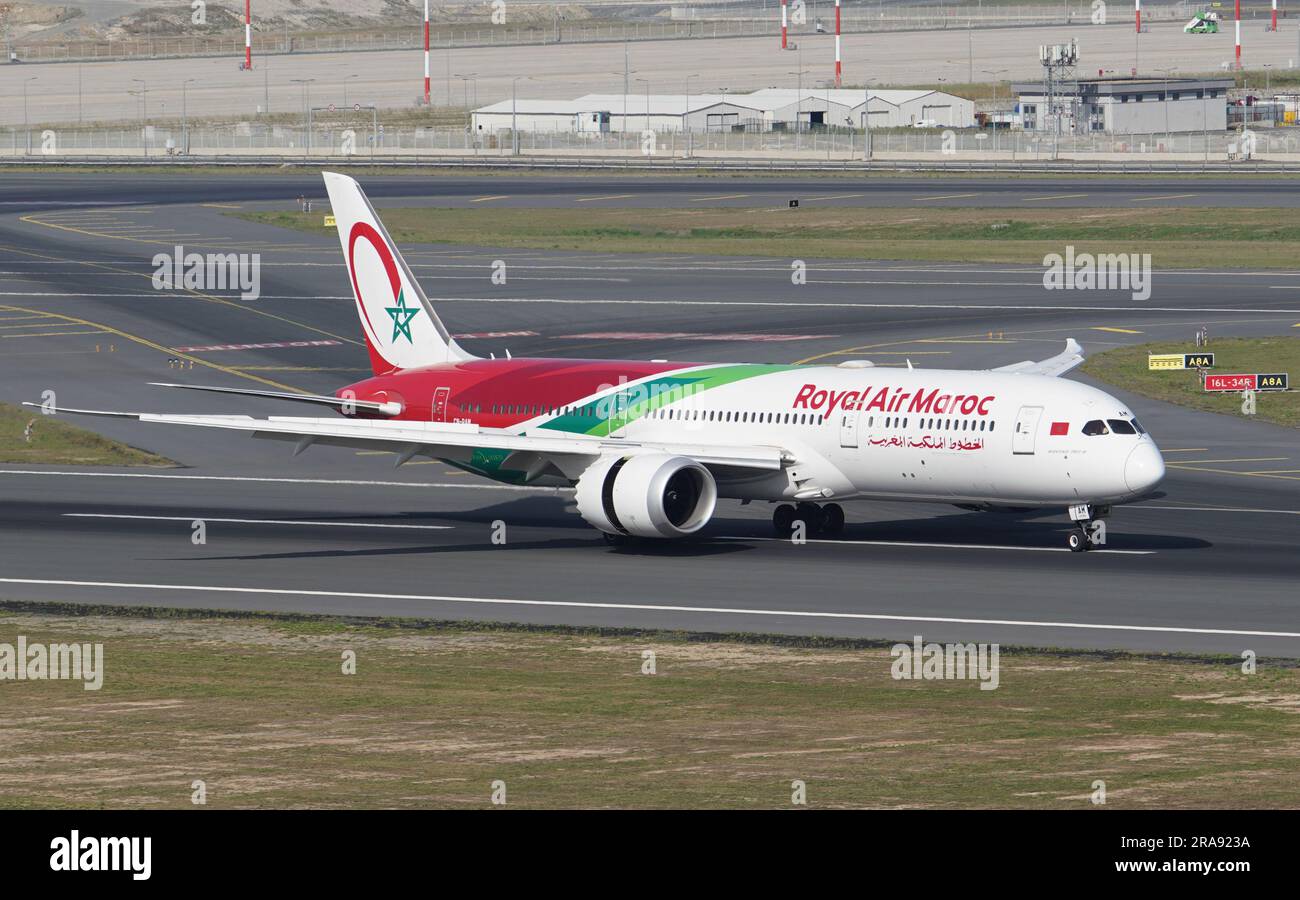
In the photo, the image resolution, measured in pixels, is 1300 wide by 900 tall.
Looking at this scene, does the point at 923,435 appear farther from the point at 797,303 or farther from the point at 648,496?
the point at 797,303

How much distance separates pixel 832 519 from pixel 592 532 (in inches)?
288

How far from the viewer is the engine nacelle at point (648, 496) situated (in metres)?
52.7

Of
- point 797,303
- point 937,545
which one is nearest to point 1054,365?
point 937,545

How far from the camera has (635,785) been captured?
2944cm

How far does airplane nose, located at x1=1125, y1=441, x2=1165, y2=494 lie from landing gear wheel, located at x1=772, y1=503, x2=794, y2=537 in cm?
1048

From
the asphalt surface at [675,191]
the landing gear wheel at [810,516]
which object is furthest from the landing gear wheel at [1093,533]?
the asphalt surface at [675,191]

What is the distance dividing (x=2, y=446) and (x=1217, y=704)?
53067mm

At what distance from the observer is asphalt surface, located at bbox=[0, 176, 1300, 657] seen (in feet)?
155

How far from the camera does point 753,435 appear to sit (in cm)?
5497

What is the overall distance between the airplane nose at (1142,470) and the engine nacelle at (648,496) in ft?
35.9

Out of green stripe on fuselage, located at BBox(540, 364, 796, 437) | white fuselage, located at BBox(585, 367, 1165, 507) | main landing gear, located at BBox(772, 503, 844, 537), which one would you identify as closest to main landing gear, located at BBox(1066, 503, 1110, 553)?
white fuselage, located at BBox(585, 367, 1165, 507)

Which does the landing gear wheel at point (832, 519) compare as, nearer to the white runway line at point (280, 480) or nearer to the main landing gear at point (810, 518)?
the main landing gear at point (810, 518)

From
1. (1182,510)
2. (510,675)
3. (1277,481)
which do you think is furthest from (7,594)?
(1277,481)

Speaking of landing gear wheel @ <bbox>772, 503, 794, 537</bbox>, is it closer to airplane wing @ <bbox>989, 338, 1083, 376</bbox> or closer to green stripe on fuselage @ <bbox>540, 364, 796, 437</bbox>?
green stripe on fuselage @ <bbox>540, 364, 796, 437</bbox>
